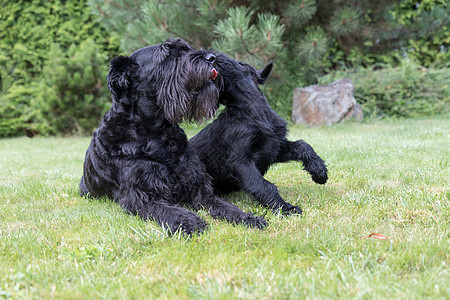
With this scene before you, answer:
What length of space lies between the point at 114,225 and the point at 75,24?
10893mm

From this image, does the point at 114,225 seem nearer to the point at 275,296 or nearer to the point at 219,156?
the point at 219,156

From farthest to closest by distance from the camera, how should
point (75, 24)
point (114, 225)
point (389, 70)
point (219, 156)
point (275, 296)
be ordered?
point (75, 24) → point (389, 70) → point (219, 156) → point (114, 225) → point (275, 296)

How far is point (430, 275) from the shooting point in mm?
1510

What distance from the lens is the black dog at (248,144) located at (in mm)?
2732

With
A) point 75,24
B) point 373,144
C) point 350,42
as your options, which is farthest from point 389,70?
point 75,24

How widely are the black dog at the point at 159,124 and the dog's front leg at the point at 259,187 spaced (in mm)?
207

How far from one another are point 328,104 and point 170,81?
6.74 metres

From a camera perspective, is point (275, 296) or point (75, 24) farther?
point (75, 24)

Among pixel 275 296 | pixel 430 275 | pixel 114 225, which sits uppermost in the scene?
pixel 430 275

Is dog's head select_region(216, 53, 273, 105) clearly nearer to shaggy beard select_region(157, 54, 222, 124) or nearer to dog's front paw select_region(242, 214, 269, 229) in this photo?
shaggy beard select_region(157, 54, 222, 124)

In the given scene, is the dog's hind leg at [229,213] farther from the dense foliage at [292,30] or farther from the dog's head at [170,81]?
the dense foliage at [292,30]

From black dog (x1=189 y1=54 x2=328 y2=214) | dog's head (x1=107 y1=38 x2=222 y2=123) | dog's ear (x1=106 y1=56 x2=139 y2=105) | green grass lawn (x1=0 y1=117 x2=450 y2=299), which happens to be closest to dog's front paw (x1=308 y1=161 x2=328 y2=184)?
black dog (x1=189 y1=54 x2=328 y2=214)

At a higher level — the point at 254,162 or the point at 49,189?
the point at 254,162

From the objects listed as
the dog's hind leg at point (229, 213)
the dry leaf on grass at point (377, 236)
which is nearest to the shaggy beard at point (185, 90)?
the dog's hind leg at point (229, 213)
